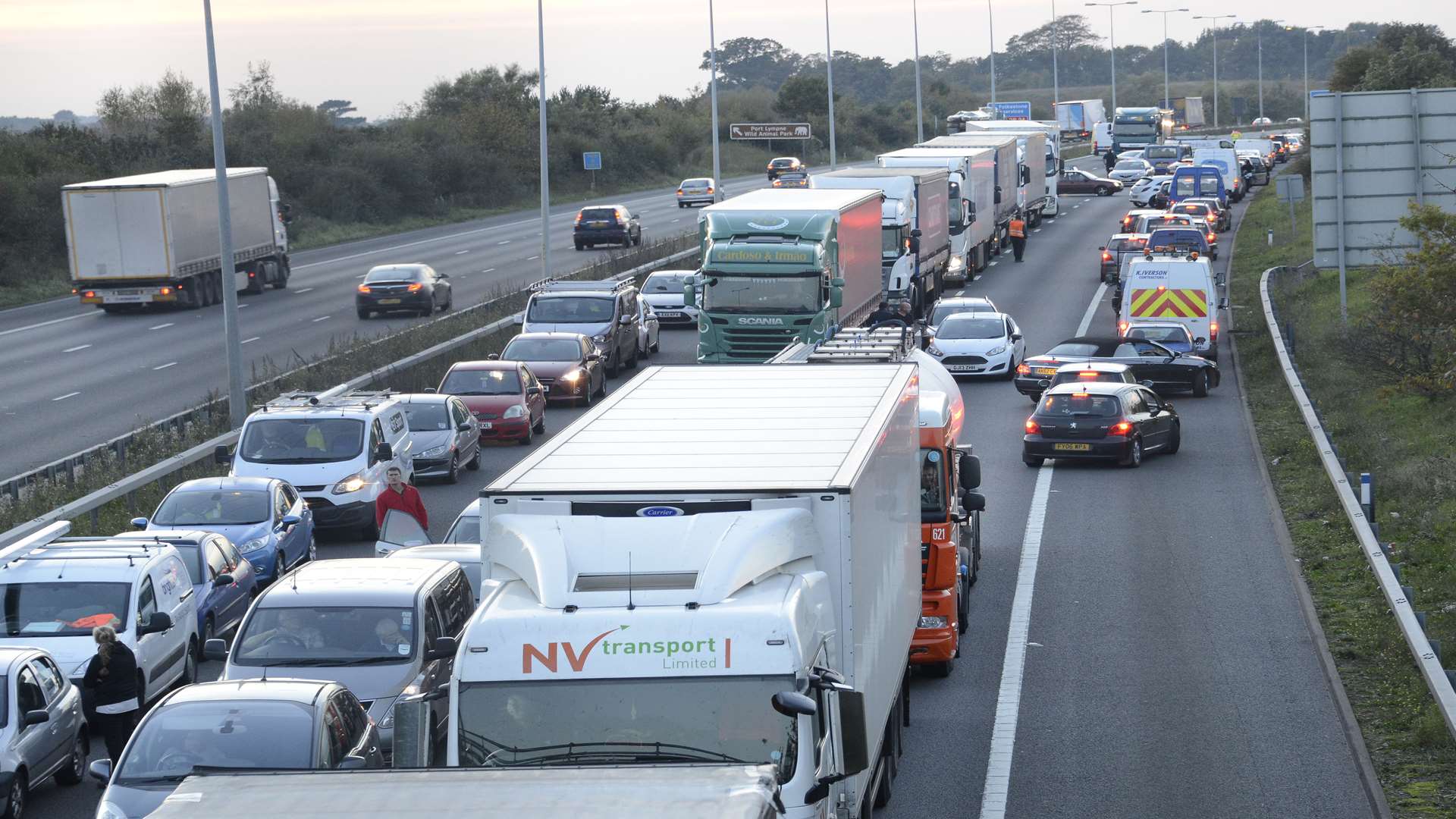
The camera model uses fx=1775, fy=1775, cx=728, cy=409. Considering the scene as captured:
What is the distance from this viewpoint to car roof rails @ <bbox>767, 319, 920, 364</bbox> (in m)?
17.4

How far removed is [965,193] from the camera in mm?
50750

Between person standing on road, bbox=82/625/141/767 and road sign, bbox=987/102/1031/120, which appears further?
road sign, bbox=987/102/1031/120

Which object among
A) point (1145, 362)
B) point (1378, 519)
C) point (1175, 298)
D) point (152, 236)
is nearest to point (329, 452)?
point (1378, 519)

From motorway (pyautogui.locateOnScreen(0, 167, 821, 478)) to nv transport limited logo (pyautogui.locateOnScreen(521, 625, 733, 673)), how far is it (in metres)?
20.8

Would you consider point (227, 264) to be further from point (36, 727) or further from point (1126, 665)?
point (1126, 665)

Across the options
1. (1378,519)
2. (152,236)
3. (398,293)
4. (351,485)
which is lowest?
(1378,519)

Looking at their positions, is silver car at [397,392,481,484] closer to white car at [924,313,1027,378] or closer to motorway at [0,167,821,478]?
motorway at [0,167,821,478]

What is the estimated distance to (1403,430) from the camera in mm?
28250

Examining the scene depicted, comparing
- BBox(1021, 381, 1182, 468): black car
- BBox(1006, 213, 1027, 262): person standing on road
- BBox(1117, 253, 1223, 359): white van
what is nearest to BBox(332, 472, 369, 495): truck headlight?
BBox(1021, 381, 1182, 468): black car

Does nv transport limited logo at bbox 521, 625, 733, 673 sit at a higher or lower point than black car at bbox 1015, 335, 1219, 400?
higher

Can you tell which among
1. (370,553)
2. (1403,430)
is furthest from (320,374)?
(1403,430)

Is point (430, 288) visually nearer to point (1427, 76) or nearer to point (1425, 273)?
point (1425, 273)

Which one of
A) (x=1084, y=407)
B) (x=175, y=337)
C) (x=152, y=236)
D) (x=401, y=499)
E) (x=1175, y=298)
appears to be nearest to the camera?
Answer: (x=401, y=499)

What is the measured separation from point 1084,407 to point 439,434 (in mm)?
9901
